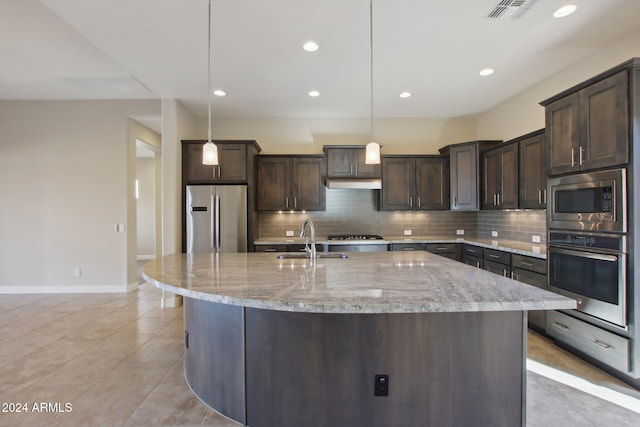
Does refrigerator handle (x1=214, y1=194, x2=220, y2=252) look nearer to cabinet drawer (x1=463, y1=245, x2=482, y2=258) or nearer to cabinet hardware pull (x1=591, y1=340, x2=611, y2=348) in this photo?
cabinet drawer (x1=463, y1=245, x2=482, y2=258)

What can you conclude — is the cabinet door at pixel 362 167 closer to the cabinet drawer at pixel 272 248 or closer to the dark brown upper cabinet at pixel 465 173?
the dark brown upper cabinet at pixel 465 173

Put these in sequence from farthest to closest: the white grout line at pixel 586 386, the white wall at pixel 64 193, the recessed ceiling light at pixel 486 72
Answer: the white wall at pixel 64 193 → the recessed ceiling light at pixel 486 72 → the white grout line at pixel 586 386

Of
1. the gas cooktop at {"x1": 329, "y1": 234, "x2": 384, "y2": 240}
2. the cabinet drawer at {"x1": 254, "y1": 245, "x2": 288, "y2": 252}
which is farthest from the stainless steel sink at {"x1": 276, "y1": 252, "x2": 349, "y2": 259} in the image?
the gas cooktop at {"x1": 329, "y1": 234, "x2": 384, "y2": 240}

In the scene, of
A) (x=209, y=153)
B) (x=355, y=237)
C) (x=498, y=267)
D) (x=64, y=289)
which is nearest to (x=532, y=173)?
(x=498, y=267)

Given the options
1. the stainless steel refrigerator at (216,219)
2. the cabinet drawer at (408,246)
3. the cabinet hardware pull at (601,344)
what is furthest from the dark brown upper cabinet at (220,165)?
the cabinet hardware pull at (601,344)

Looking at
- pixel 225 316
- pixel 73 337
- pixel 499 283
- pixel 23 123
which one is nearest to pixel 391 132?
pixel 499 283

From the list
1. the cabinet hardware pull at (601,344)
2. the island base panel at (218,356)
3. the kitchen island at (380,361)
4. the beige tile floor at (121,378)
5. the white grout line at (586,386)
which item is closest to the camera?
the kitchen island at (380,361)

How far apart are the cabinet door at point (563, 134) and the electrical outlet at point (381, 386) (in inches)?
96.9

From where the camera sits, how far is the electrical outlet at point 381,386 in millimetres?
1583

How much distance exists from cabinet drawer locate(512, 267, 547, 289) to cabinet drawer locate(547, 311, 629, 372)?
0.28 meters

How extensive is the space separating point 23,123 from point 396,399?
6.47 m

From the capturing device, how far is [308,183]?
475 cm

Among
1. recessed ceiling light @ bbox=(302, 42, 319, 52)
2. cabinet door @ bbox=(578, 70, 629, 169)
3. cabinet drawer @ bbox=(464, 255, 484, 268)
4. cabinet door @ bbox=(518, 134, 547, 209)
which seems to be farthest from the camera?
cabinet drawer @ bbox=(464, 255, 484, 268)

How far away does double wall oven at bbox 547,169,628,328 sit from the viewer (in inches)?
88.1
